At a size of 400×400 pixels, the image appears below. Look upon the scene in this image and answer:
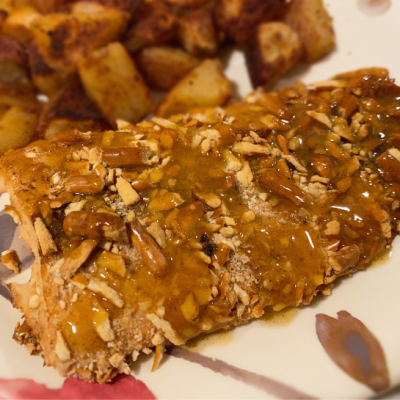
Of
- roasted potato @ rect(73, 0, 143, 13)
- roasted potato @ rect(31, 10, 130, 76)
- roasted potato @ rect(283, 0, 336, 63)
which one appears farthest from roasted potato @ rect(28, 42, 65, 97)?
roasted potato @ rect(283, 0, 336, 63)

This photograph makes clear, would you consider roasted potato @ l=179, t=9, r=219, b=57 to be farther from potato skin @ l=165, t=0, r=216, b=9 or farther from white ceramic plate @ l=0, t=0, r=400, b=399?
white ceramic plate @ l=0, t=0, r=400, b=399

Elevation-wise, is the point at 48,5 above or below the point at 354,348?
above

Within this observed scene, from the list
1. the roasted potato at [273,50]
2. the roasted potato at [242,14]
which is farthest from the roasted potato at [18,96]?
the roasted potato at [273,50]

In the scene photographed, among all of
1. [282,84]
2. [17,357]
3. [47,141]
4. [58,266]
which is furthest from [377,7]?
[17,357]

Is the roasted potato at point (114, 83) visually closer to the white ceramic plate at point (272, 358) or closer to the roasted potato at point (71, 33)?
the roasted potato at point (71, 33)

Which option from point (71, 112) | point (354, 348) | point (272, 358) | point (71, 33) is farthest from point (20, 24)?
point (354, 348)

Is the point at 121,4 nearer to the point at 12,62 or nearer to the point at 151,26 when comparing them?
the point at 151,26
